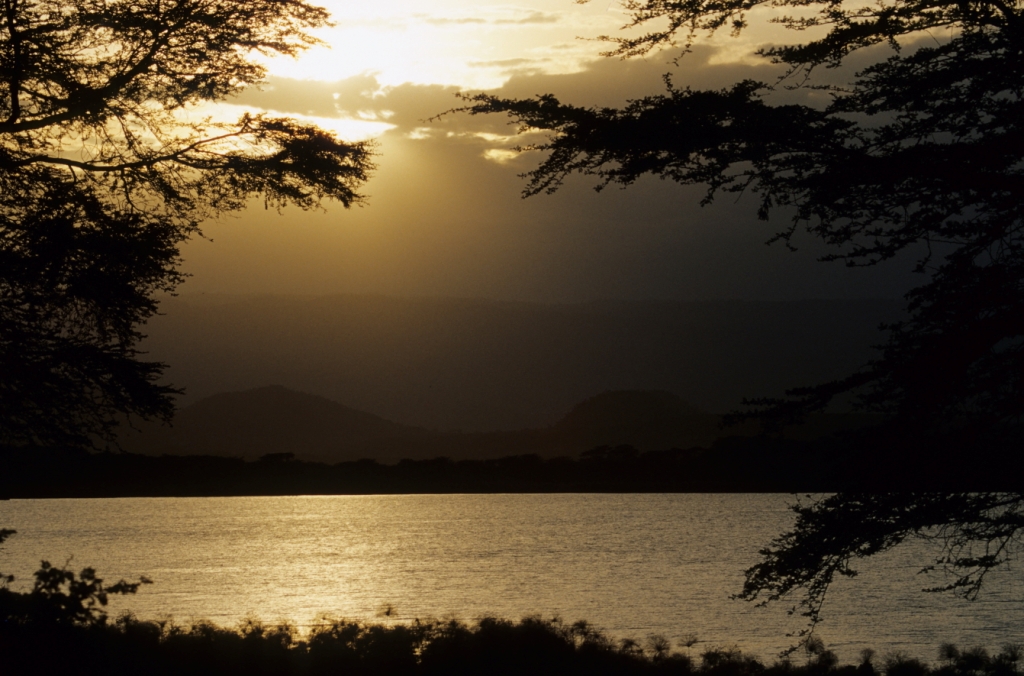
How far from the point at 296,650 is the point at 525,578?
38.9 metres

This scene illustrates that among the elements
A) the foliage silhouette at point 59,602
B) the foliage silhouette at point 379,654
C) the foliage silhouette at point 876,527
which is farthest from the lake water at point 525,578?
the foliage silhouette at point 59,602

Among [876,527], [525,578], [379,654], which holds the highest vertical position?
[876,527]

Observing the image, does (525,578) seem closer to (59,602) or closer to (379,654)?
(379,654)

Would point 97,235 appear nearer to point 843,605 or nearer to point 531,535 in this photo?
point 843,605

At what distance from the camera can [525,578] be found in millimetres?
50625

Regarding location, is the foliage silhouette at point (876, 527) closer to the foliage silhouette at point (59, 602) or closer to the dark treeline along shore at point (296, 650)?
the dark treeline along shore at point (296, 650)

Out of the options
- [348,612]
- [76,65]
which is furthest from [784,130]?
[348,612]

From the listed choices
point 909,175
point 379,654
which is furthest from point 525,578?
point 909,175

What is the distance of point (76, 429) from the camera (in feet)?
38.6

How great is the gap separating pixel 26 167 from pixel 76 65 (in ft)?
4.56

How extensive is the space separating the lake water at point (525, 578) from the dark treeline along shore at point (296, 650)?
652 centimetres

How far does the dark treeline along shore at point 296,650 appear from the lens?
7.32 m

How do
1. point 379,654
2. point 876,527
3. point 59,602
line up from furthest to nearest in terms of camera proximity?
point 379,654, point 876,527, point 59,602

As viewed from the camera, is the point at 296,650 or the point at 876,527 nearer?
the point at 876,527
